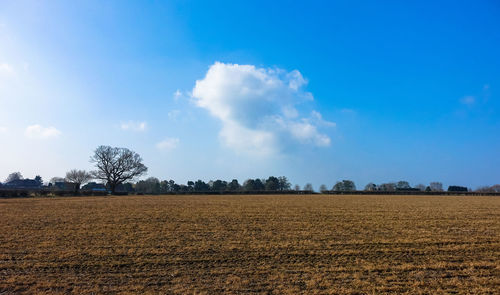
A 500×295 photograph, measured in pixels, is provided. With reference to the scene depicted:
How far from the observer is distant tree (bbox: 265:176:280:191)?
134375 mm

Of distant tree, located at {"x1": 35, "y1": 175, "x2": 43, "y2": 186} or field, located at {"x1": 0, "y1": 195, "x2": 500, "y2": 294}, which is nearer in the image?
field, located at {"x1": 0, "y1": 195, "x2": 500, "y2": 294}

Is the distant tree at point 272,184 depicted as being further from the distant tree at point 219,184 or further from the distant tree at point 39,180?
the distant tree at point 39,180

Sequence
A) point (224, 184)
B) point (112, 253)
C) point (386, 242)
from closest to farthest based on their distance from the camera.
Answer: point (112, 253) → point (386, 242) → point (224, 184)

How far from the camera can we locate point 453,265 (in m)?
9.53

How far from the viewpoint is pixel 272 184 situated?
134375 mm

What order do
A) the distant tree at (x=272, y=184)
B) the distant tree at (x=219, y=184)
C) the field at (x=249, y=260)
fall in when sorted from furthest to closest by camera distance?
the distant tree at (x=219, y=184) → the distant tree at (x=272, y=184) → the field at (x=249, y=260)

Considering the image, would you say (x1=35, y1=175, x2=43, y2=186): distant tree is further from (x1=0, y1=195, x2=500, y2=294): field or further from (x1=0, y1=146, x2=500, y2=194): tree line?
(x1=0, y1=195, x2=500, y2=294): field

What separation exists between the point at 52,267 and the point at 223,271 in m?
5.99

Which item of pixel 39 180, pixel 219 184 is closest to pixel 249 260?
pixel 219 184

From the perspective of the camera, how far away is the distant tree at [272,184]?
134 metres

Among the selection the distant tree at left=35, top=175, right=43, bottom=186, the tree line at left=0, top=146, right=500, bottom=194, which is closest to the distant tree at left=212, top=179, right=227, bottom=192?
the tree line at left=0, top=146, right=500, bottom=194

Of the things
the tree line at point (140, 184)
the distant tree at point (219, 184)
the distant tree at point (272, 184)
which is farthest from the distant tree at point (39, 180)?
the distant tree at point (272, 184)

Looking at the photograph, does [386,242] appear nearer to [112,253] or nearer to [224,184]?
[112,253]

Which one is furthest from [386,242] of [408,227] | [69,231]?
[69,231]
